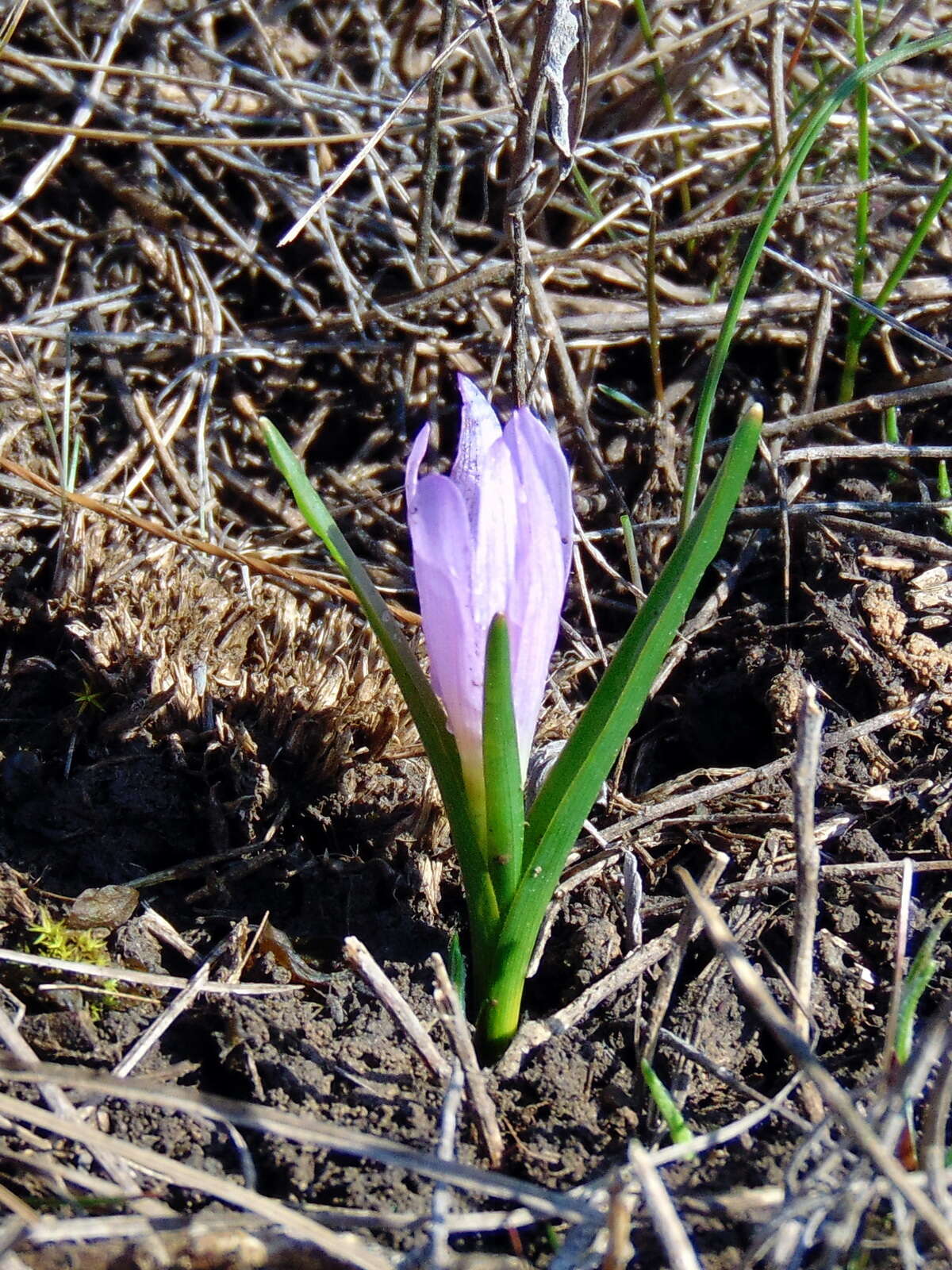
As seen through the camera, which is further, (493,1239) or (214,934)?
(214,934)

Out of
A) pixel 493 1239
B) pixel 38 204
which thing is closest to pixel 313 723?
pixel 493 1239

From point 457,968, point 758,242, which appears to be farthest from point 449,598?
point 758,242

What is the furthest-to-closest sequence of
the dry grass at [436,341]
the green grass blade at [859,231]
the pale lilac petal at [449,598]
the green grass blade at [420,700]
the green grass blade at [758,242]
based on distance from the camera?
the green grass blade at [859,231]
the dry grass at [436,341]
the green grass blade at [758,242]
the green grass blade at [420,700]
the pale lilac petal at [449,598]

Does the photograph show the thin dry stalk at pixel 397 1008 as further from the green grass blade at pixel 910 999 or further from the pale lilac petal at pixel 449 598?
the green grass blade at pixel 910 999

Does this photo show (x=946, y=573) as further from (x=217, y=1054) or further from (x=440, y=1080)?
(x=217, y=1054)

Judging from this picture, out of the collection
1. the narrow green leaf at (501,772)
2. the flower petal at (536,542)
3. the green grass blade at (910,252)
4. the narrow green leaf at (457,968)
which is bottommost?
the narrow green leaf at (457,968)

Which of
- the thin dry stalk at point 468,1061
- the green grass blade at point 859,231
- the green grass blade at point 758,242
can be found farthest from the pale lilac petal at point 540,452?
the green grass blade at point 859,231

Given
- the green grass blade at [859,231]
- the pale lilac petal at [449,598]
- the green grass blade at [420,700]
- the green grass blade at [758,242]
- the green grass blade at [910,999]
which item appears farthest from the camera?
the green grass blade at [859,231]
